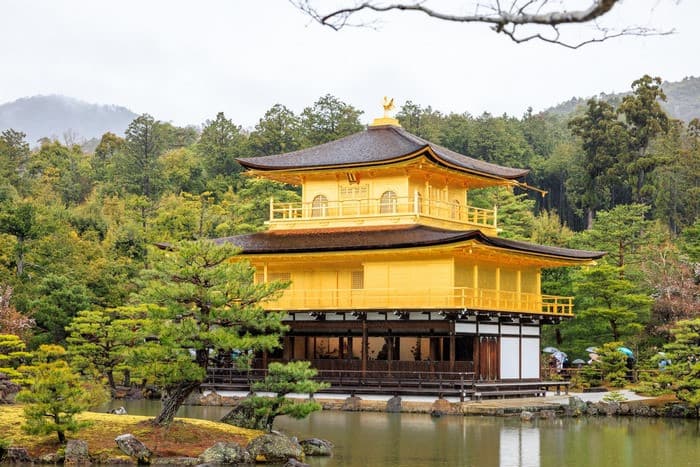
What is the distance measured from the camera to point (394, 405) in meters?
31.2

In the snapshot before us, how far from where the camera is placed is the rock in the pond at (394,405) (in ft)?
102

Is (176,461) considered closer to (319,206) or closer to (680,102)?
(319,206)

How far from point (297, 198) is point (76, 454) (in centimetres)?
3588

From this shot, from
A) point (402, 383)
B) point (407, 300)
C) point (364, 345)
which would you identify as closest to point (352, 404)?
point (402, 383)

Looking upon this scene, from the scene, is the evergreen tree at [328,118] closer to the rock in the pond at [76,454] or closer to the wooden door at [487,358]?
the wooden door at [487,358]

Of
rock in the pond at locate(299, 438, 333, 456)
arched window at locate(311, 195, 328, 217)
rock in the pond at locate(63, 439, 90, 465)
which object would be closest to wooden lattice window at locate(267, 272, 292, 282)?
arched window at locate(311, 195, 328, 217)

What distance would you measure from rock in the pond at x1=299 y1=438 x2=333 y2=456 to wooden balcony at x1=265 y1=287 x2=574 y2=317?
11516 millimetres

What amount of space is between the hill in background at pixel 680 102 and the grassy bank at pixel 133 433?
12658cm

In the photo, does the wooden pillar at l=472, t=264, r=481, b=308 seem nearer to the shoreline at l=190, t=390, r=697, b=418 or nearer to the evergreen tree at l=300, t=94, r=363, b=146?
the shoreline at l=190, t=390, r=697, b=418

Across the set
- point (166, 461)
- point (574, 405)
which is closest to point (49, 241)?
point (574, 405)

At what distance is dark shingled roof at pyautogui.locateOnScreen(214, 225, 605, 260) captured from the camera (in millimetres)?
31984

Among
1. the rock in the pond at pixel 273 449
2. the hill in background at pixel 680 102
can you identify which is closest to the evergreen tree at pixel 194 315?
the rock in the pond at pixel 273 449

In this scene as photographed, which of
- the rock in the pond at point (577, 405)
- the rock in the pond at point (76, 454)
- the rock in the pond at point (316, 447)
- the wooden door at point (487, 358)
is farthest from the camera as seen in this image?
the wooden door at point (487, 358)

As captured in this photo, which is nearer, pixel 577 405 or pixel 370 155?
pixel 577 405
